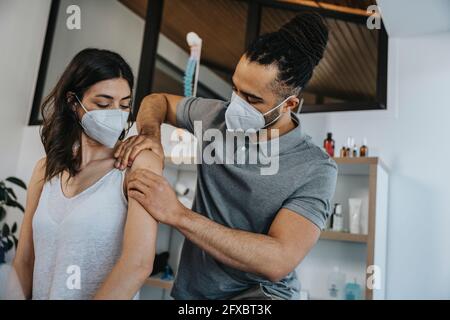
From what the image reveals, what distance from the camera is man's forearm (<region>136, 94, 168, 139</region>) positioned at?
0.91 meters

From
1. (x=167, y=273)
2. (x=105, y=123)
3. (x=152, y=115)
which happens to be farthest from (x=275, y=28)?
(x=167, y=273)

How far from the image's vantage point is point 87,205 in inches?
30.6

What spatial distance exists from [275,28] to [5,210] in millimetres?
976

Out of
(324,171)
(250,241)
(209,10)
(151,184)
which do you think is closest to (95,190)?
(151,184)

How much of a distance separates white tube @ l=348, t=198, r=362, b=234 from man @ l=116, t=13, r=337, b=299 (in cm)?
54

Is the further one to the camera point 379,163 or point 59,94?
point 379,163

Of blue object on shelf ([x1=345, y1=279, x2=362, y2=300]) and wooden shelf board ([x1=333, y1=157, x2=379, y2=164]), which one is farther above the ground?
wooden shelf board ([x1=333, y1=157, x2=379, y2=164])

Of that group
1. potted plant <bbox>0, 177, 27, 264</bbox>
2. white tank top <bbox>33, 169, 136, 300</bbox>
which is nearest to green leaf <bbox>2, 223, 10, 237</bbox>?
potted plant <bbox>0, 177, 27, 264</bbox>

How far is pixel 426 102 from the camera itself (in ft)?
3.63

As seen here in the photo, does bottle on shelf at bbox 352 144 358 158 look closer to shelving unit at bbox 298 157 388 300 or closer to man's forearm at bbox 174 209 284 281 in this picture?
shelving unit at bbox 298 157 388 300

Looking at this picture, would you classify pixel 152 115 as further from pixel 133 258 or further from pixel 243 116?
pixel 133 258

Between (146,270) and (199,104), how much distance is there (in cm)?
45

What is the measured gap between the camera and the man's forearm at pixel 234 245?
30.4 inches

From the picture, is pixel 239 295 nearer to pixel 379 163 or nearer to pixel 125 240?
pixel 125 240
